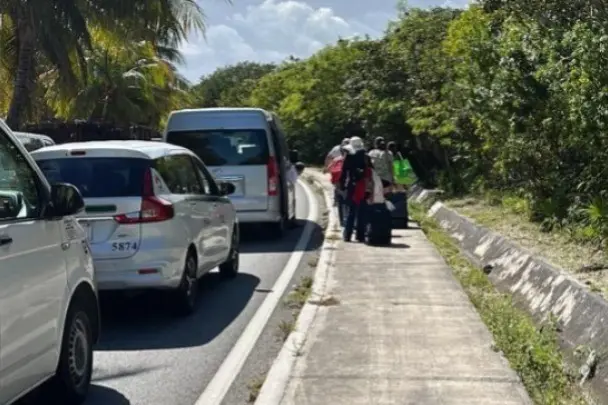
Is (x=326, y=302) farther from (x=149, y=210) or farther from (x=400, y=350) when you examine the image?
(x=400, y=350)

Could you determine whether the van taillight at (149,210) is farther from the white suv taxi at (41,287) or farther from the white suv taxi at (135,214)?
the white suv taxi at (41,287)

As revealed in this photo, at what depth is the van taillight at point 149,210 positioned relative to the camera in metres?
9.49

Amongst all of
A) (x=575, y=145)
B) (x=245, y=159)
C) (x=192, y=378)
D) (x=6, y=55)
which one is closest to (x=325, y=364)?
(x=192, y=378)

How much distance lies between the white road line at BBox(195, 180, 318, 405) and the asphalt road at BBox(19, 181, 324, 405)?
0.20 ft

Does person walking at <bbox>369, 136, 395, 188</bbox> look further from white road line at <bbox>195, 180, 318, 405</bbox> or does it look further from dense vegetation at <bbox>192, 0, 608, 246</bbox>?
white road line at <bbox>195, 180, 318, 405</bbox>

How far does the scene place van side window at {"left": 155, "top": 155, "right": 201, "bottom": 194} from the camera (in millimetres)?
10234

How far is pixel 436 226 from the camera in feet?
63.2

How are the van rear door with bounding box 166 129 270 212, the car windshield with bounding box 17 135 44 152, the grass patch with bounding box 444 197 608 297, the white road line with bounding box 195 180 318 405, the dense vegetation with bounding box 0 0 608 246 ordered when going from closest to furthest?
the white road line with bounding box 195 180 318 405, the grass patch with bounding box 444 197 608 297, the dense vegetation with bounding box 0 0 608 246, the van rear door with bounding box 166 129 270 212, the car windshield with bounding box 17 135 44 152

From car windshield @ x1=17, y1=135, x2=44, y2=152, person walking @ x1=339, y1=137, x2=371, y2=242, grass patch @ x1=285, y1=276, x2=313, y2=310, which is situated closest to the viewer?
grass patch @ x1=285, y1=276, x2=313, y2=310

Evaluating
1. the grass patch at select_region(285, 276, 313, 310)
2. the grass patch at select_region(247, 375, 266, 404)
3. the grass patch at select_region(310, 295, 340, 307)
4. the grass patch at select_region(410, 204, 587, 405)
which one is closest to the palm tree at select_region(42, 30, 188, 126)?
the grass patch at select_region(285, 276, 313, 310)

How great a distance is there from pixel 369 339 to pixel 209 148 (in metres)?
8.92

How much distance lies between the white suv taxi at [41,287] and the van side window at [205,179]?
185 inches

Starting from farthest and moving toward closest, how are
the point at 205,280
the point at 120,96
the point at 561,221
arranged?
1. the point at 120,96
2. the point at 561,221
3. the point at 205,280

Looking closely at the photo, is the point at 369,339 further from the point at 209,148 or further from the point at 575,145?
the point at 209,148
